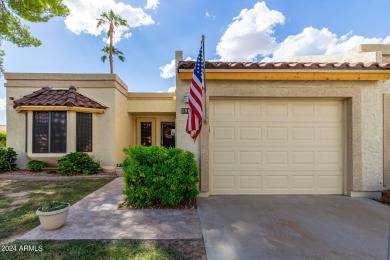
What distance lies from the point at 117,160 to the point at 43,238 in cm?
667

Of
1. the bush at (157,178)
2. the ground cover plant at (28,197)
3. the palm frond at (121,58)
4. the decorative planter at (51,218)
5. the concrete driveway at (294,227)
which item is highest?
the palm frond at (121,58)

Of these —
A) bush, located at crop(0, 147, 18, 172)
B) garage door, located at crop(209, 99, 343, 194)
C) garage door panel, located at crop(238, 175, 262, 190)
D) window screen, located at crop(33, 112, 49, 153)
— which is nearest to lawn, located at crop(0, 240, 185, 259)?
garage door, located at crop(209, 99, 343, 194)

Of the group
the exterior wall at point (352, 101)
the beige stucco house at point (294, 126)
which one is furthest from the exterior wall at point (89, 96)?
Answer: the exterior wall at point (352, 101)

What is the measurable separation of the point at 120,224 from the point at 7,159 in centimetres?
842

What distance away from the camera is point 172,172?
A: 4.44 meters

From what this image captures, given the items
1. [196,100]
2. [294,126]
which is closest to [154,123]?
[294,126]

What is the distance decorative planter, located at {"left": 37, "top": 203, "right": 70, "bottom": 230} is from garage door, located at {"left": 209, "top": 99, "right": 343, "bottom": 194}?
11.3 feet

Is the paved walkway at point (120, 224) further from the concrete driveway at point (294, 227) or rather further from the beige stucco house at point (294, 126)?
the beige stucco house at point (294, 126)

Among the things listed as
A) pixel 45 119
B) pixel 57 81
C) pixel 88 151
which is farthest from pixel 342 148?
pixel 57 81

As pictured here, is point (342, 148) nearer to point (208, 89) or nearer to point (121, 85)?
point (208, 89)

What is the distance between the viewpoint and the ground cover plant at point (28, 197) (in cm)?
355

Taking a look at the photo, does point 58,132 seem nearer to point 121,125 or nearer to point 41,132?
point 41,132

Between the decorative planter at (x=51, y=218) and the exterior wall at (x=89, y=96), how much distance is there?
6041 mm

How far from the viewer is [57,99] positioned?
8.41 meters
